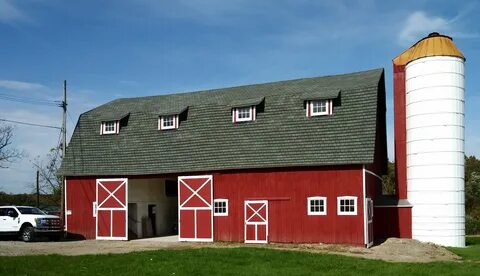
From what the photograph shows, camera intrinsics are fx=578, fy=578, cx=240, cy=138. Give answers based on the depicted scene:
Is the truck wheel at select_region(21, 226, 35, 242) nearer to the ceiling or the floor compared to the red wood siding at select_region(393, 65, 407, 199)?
nearer to the floor

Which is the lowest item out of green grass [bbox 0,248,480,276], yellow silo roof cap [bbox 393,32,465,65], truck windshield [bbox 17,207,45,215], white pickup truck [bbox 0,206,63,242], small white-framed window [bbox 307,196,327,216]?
green grass [bbox 0,248,480,276]

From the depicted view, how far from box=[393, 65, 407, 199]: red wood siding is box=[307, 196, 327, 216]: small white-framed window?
5.41 meters

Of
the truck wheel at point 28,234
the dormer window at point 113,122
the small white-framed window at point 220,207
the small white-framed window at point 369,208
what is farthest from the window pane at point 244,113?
the truck wheel at point 28,234

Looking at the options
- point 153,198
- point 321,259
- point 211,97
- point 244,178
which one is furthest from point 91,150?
point 321,259

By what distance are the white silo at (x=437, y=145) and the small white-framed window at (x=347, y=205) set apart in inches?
181

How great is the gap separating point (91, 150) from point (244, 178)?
31.7ft

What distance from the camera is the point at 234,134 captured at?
28.3 meters

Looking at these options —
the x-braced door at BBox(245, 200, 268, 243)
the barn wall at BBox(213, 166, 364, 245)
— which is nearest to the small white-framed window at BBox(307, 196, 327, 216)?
the barn wall at BBox(213, 166, 364, 245)

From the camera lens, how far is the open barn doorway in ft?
102

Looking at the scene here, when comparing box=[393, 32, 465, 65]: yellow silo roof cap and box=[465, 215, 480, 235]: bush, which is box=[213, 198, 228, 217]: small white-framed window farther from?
box=[465, 215, 480, 235]: bush

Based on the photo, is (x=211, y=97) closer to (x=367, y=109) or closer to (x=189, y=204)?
(x=189, y=204)

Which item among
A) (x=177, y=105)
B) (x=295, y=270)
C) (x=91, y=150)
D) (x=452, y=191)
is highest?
(x=177, y=105)

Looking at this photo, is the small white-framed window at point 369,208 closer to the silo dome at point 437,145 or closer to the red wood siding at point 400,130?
the silo dome at point 437,145

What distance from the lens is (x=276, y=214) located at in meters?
26.0
